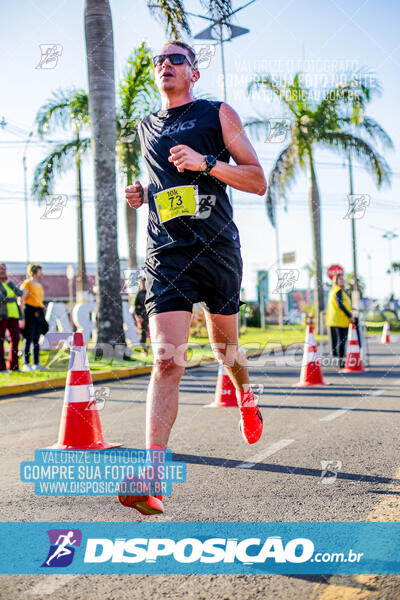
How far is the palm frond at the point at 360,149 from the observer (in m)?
20.9

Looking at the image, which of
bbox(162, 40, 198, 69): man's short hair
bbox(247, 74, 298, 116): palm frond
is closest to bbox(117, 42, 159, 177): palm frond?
bbox(247, 74, 298, 116): palm frond

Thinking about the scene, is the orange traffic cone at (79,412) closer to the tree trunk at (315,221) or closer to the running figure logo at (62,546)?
the running figure logo at (62,546)

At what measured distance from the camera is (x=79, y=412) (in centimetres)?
464

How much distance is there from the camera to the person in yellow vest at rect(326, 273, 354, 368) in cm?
1120

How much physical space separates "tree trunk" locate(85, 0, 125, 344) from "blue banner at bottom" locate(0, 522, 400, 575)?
9353 millimetres

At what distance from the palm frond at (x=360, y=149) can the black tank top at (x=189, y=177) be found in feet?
62.0

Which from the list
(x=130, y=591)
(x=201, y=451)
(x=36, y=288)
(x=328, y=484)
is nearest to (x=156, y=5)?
(x=36, y=288)

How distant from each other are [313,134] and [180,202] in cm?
1916

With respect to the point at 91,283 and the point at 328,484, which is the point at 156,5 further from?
the point at 91,283

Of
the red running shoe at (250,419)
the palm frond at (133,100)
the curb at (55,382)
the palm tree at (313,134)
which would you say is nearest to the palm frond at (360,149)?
the palm tree at (313,134)

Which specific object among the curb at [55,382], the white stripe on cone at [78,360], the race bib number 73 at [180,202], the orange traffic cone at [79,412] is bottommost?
the curb at [55,382]

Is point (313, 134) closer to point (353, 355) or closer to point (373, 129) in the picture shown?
point (373, 129)

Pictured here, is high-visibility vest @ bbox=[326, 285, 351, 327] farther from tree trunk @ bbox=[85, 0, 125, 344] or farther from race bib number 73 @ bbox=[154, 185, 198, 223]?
race bib number 73 @ bbox=[154, 185, 198, 223]

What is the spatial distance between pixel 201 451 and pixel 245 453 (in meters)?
0.34
